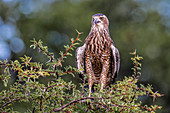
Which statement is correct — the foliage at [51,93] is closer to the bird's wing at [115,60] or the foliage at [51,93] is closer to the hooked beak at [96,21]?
the bird's wing at [115,60]

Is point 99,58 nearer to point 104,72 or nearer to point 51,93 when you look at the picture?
point 104,72

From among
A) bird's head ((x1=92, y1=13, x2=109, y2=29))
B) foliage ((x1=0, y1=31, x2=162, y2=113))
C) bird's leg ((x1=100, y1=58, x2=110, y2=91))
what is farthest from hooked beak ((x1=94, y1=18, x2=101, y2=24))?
foliage ((x1=0, y1=31, x2=162, y2=113))

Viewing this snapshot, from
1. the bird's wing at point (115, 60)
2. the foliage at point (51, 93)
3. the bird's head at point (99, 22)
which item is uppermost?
the bird's head at point (99, 22)

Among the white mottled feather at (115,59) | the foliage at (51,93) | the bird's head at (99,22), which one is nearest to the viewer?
the foliage at (51,93)

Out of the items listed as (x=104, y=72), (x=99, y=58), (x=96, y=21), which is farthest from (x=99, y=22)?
(x=104, y=72)

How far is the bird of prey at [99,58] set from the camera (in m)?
3.61

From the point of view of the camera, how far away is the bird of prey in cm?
361

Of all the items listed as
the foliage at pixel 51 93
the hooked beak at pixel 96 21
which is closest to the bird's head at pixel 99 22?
the hooked beak at pixel 96 21

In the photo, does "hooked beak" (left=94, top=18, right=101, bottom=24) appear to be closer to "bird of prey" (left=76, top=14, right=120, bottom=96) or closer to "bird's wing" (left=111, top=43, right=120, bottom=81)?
"bird of prey" (left=76, top=14, right=120, bottom=96)

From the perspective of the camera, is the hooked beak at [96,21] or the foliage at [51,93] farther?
the hooked beak at [96,21]

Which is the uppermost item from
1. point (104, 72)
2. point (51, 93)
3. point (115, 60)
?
point (115, 60)

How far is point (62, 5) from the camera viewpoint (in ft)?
34.4

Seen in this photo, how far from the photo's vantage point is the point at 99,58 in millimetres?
3621

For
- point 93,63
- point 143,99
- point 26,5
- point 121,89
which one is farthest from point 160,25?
point 121,89
